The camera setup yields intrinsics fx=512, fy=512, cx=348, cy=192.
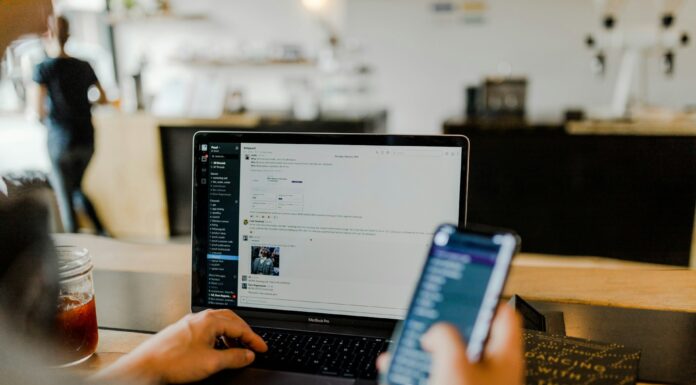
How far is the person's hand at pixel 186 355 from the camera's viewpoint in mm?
679

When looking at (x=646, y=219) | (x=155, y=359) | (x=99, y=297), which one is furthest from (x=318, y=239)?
(x=646, y=219)

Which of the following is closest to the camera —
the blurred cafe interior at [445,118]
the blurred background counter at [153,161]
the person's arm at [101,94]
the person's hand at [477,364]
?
the person's hand at [477,364]

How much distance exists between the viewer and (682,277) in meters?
1.07

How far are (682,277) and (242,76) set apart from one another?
16.7 ft

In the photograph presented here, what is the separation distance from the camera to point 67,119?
327 centimetres

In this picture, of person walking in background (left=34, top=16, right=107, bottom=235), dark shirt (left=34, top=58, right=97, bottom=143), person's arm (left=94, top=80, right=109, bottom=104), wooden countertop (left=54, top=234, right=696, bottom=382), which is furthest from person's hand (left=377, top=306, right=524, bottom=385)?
person's arm (left=94, top=80, right=109, bottom=104)

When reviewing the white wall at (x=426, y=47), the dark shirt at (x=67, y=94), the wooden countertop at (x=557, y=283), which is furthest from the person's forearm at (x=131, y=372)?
the white wall at (x=426, y=47)

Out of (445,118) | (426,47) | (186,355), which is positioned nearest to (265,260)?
(186,355)

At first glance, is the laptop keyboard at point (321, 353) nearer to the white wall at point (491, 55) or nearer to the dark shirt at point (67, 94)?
the dark shirt at point (67, 94)

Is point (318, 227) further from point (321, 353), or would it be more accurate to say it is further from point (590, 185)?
point (590, 185)

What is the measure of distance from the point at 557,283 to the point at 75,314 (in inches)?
34.9

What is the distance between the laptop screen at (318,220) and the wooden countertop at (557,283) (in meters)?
0.18

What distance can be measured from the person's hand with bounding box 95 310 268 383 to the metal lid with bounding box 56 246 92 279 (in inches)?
7.4

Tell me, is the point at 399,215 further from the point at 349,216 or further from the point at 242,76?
the point at 242,76
